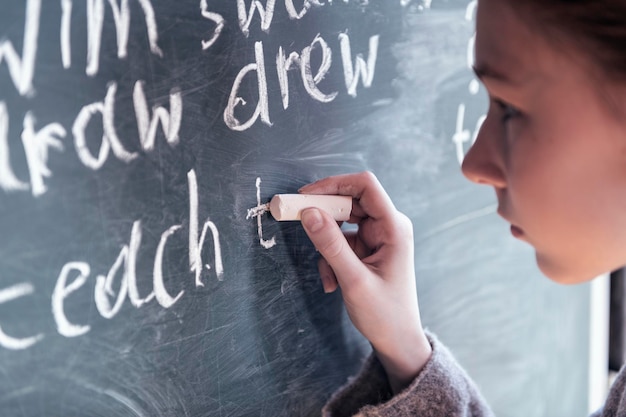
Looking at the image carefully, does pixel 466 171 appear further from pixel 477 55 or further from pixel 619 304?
pixel 619 304

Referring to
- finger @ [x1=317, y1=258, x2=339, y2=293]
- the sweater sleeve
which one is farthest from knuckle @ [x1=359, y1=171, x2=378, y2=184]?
the sweater sleeve

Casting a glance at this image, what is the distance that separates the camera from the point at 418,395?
0.77 m

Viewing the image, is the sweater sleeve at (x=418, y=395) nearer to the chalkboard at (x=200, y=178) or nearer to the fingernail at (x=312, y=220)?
the chalkboard at (x=200, y=178)

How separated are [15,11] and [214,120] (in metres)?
0.20

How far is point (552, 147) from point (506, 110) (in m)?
0.07

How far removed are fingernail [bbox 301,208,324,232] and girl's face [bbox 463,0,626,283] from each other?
162 millimetres

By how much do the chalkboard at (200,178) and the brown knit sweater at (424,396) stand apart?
3 cm

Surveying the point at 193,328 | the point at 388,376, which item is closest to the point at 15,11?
the point at 193,328

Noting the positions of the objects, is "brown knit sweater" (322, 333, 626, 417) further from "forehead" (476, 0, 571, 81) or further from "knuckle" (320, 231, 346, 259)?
"forehead" (476, 0, 571, 81)

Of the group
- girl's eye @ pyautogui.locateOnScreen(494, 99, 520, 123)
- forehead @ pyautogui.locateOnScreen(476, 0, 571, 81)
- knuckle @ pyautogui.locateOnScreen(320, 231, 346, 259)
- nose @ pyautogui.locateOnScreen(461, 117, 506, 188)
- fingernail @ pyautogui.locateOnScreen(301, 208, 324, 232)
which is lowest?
knuckle @ pyautogui.locateOnScreen(320, 231, 346, 259)

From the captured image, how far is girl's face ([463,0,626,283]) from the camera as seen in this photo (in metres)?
0.59

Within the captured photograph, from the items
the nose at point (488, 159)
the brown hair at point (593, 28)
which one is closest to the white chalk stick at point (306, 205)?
the nose at point (488, 159)

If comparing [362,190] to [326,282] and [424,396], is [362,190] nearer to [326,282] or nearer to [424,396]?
[326,282]

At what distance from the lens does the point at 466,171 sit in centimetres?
69
